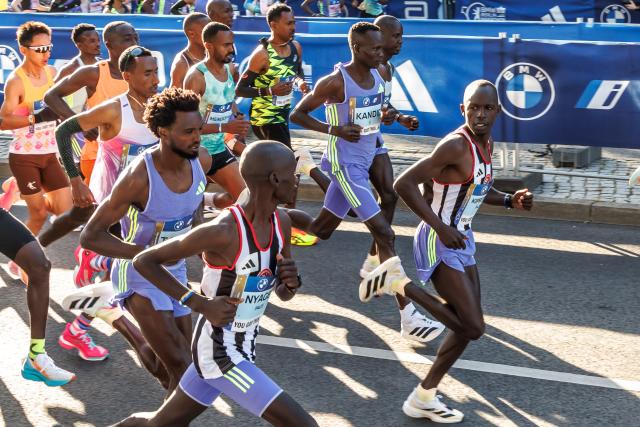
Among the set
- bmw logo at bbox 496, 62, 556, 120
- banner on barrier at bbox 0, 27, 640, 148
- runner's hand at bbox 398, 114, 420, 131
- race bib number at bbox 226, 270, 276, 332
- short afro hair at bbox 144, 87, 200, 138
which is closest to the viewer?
race bib number at bbox 226, 270, 276, 332

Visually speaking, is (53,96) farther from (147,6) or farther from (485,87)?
(147,6)

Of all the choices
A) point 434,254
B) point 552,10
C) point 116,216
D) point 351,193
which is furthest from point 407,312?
point 552,10

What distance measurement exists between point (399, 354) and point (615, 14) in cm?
1124

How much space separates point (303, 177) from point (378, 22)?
326cm

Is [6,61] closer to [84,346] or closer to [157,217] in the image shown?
[84,346]

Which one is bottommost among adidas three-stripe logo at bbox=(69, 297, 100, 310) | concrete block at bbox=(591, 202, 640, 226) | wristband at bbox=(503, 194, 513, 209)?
concrete block at bbox=(591, 202, 640, 226)

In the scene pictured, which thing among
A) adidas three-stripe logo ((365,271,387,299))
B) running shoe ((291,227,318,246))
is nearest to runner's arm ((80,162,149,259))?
adidas three-stripe logo ((365,271,387,299))

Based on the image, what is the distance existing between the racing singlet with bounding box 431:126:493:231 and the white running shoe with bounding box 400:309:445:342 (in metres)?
1.16

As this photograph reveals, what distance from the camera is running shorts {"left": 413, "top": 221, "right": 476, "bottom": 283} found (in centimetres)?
629

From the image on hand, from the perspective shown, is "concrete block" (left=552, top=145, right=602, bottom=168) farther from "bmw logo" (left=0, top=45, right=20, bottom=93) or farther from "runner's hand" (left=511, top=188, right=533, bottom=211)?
"bmw logo" (left=0, top=45, right=20, bottom=93)

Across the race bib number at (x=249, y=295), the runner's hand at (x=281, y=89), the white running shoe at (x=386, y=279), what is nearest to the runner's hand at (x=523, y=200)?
the white running shoe at (x=386, y=279)

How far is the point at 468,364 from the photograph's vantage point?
23.1ft

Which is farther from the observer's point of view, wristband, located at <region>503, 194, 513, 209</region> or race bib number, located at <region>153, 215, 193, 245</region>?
wristband, located at <region>503, 194, 513, 209</region>

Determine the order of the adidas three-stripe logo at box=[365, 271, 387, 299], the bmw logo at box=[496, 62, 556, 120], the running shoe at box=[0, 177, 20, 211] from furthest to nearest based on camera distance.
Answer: the bmw logo at box=[496, 62, 556, 120]
the running shoe at box=[0, 177, 20, 211]
the adidas three-stripe logo at box=[365, 271, 387, 299]
